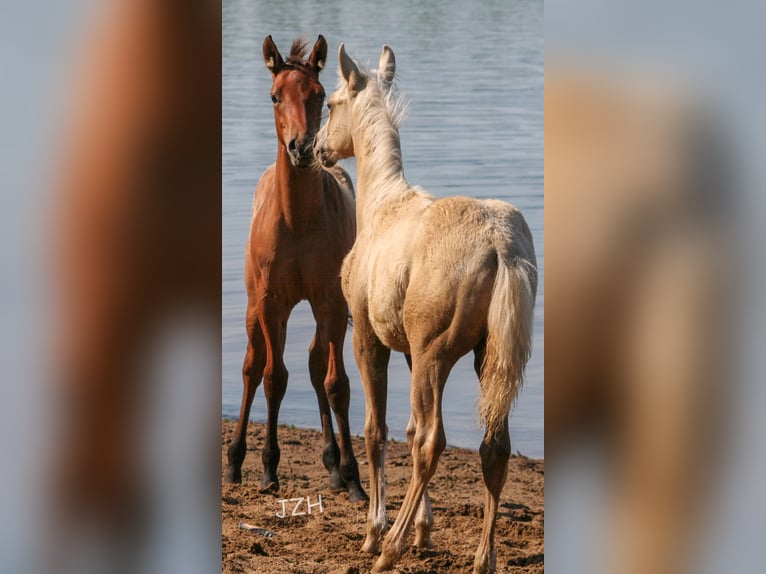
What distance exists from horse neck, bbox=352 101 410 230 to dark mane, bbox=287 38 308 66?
0.35 meters

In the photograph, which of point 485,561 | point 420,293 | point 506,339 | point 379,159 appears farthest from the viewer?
point 379,159

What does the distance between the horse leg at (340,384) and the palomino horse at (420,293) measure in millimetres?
143

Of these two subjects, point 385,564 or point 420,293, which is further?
point 385,564

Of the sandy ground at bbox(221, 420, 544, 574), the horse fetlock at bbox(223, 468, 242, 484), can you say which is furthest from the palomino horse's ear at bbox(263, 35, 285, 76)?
the horse fetlock at bbox(223, 468, 242, 484)

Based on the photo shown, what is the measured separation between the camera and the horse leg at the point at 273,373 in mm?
4770

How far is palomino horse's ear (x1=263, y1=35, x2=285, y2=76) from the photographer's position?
4.64 meters

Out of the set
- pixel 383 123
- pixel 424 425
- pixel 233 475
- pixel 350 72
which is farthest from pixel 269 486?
pixel 350 72

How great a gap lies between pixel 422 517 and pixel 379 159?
57.3 inches

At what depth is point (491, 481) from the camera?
14.6ft
